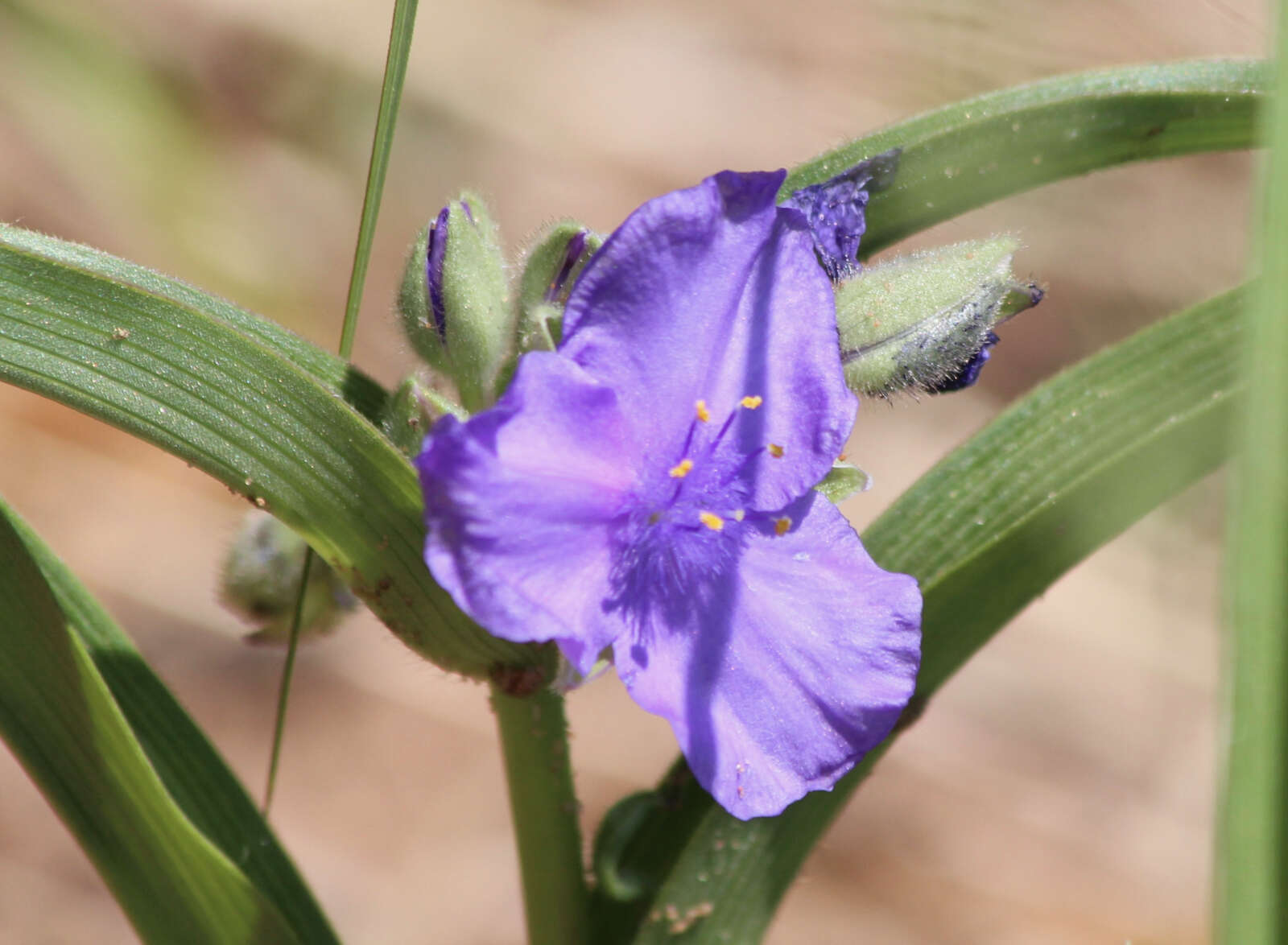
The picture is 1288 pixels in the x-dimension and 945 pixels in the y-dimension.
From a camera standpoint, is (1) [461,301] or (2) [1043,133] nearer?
(1) [461,301]

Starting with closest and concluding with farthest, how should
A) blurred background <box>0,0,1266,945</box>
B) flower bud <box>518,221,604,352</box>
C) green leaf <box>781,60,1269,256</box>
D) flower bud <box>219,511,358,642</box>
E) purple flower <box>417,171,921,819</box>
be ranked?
purple flower <box>417,171,921,819</box> < flower bud <box>518,221,604,352</box> < green leaf <box>781,60,1269,256</box> < flower bud <box>219,511,358,642</box> < blurred background <box>0,0,1266,945</box>

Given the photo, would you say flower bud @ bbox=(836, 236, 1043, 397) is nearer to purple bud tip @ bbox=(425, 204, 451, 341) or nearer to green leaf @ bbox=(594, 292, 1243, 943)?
green leaf @ bbox=(594, 292, 1243, 943)

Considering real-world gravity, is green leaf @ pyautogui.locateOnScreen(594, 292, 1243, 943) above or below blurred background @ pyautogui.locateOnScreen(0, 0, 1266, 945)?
below

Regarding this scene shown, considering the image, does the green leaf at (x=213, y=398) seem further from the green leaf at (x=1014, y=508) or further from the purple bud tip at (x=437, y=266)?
the green leaf at (x=1014, y=508)

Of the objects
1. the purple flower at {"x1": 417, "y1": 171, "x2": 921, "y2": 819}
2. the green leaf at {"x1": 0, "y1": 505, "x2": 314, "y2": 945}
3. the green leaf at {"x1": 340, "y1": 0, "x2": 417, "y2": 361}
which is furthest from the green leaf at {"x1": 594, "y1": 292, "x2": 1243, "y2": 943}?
the green leaf at {"x1": 340, "y1": 0, "x2": 417, "y2": 361}

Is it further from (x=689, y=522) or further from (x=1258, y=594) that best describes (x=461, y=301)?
(x=1258, y=594)

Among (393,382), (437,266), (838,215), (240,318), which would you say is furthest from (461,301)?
(393,382)

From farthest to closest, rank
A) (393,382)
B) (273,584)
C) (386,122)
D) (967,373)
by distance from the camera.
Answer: (393,382) < (273,584) < (967,373) < (386,122)
